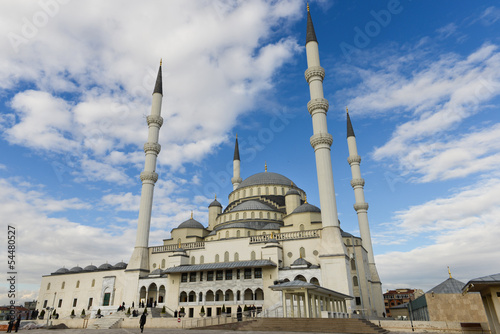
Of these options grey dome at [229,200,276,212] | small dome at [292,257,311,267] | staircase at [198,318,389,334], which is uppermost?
grey dome at [229,200,276,212]

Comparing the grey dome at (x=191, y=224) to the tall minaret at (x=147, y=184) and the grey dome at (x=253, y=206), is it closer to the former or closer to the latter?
the grey dome at (x=253, y=206)

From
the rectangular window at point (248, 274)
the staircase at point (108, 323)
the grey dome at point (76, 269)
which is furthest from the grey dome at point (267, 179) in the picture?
the staircase at point (108, 323)

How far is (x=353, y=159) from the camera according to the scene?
4388cm

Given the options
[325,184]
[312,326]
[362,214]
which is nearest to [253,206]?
[325,184]

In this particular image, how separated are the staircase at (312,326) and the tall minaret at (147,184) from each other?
787 inches

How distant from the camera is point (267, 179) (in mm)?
51781

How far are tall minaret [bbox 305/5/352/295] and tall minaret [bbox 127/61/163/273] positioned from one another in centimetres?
1977

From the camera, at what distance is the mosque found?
29.3 meters

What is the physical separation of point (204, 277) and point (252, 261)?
528 centimetres

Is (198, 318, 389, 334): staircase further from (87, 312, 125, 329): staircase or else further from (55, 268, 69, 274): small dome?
Result: (55, 268, 69, 274): small dome

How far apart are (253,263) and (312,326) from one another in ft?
39.4

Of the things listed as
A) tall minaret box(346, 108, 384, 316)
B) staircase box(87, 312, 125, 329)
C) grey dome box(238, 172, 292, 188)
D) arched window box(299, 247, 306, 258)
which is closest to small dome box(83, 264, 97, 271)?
staircase box(87, 312, 125, 329)

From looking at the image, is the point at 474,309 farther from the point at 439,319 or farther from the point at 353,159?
the point at 353,159

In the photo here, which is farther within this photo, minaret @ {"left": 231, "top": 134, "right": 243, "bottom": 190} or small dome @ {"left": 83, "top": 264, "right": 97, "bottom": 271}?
minaret @ {"left": 231, "top": 134, "right": 243, "bottom": 190}
